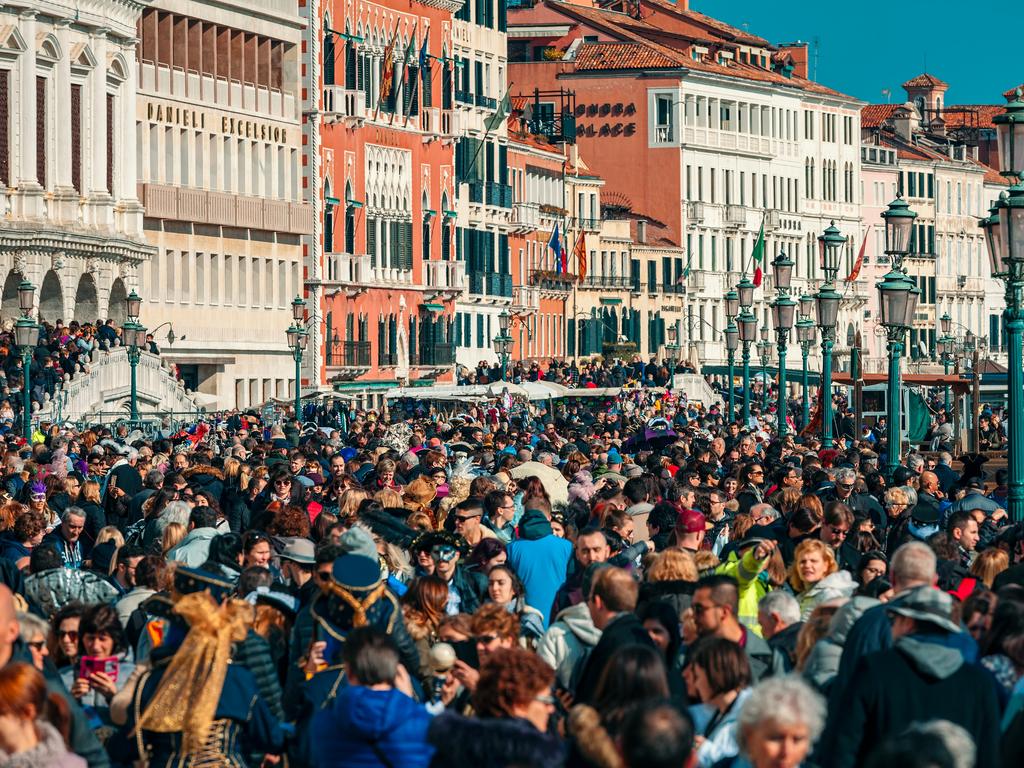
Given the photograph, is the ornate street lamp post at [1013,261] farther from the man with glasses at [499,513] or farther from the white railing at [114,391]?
the white railing at [114,391]

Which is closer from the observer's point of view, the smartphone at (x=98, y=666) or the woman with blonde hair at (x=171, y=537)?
the smartphone at (x=98, y=666)

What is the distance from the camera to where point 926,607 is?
32.6 ft

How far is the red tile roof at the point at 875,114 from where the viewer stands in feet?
427

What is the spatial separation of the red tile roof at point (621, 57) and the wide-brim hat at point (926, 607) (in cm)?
9226

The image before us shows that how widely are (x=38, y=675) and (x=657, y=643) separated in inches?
116

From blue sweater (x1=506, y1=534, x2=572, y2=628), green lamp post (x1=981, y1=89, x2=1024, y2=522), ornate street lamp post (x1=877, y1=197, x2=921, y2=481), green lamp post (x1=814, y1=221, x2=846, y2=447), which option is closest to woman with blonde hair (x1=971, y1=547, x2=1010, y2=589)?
blue sweater (x1=506, y1=534, x2=572, y2=628)

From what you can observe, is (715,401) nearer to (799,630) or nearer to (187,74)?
(187,74)

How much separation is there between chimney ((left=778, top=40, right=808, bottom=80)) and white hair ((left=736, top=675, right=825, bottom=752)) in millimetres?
114457

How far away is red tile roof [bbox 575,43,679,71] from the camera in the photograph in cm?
10225

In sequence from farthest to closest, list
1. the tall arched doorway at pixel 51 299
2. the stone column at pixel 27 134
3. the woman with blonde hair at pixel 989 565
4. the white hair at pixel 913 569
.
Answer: the tall arched doorway at pixel 51 299
the stone column at pixel 27 134
the woman with blonde hair at pixel 989 565
the white hair at pixel 913 569

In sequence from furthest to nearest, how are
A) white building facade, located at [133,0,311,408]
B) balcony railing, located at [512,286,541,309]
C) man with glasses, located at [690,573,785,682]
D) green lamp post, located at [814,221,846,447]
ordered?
balcony railing, located at [512,286,541,309], white building facade, located at [133,0,311,408], green lamp post, located at [814,221,846,447], man with glasses, located at [690,573,785,682]

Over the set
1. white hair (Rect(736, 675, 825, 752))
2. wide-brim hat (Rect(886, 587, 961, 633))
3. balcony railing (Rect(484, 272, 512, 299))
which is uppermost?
balcony railing (Rect(484, 272, 512, 299))

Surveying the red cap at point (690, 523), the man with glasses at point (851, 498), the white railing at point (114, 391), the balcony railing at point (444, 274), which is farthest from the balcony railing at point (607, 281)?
the red cap at point (690, 523)

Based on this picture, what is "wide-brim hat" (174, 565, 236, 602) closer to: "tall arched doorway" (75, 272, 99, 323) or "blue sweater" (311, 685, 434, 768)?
"blue sweater" (311, 685, 434, 768)
